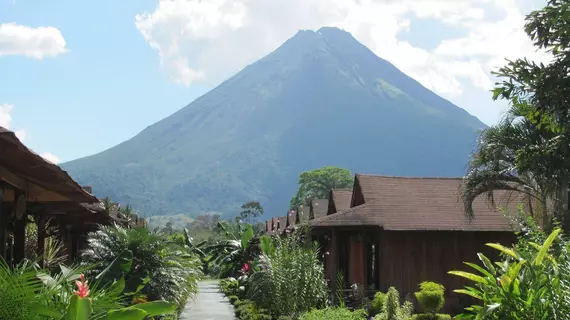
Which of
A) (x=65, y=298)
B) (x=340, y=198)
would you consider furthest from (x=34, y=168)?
(x=340, y=198)

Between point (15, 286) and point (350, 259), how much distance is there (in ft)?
80.2

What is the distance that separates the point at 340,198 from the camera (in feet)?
101

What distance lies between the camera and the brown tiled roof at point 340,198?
30094 mm

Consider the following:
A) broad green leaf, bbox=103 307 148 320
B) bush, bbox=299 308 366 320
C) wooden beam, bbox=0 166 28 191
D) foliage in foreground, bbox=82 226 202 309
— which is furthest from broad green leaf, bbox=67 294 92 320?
bush, bbox=299 308 366 320

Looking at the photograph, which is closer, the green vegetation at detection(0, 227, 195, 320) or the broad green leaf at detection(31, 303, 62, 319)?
the green vegetation at detection(0, 227, 195, 320)

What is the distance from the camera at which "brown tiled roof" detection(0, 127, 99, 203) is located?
6.50 metres

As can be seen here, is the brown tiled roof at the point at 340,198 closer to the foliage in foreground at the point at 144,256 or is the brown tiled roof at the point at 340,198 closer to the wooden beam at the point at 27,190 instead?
the foliage in foreground at the point at 144,256

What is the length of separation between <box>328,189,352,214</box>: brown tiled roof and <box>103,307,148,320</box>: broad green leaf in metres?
24.8

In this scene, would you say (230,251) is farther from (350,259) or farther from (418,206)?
(418,206)

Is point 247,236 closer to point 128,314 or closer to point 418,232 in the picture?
point 418,232

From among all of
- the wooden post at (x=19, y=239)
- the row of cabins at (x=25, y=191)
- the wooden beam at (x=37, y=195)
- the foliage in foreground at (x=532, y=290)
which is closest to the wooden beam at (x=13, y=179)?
the row of cabins at (x=25, y=191)

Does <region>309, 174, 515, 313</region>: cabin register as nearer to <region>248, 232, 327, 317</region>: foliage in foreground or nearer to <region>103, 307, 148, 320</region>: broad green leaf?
<region>248, 232, 327, 317</region>: foliage in foreground

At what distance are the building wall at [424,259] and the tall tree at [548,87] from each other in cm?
945

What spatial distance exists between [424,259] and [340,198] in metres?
8.94
